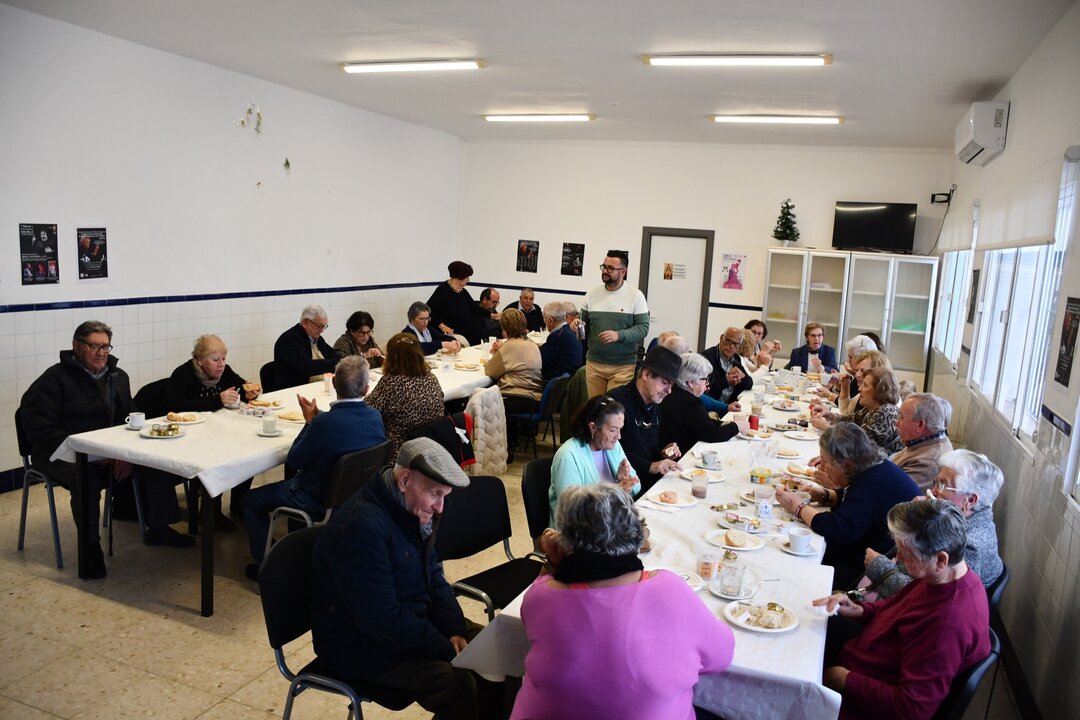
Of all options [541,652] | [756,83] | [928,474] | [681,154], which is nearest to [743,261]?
[681,154]

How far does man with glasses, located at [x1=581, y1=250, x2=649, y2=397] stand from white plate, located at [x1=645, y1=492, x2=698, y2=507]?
3.15m

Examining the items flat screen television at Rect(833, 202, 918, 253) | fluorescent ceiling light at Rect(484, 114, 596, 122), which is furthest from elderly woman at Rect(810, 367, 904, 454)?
flat screen television at Rect(833, 202, 918, 253)

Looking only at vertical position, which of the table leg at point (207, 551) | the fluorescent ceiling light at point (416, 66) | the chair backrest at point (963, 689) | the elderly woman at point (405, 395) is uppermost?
the fluorescent ceiling light at point (416, 66)

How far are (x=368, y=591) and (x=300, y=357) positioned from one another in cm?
411

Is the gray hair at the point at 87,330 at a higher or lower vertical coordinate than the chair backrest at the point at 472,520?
higher

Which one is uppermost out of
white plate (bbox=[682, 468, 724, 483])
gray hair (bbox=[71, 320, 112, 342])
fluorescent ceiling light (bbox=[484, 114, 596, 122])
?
fluorescent ceiling light (bbox=[484, 114, 596, 122])

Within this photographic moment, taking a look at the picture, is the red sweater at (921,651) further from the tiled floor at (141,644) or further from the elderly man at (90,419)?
the elderly man at (90,419)

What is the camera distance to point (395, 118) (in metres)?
10.2

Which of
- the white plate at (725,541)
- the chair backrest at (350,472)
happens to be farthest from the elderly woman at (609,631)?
the chair backrest at (350,472)

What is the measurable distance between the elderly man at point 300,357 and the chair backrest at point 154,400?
1316mm

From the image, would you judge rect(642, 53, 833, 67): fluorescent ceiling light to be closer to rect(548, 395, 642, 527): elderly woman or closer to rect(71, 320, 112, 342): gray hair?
rect(548, 395, 642, 527): elderly woman

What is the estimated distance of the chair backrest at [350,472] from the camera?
4.00 meters

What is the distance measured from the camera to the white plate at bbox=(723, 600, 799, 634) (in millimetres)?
2502

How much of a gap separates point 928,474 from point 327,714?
296 cm
